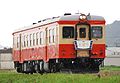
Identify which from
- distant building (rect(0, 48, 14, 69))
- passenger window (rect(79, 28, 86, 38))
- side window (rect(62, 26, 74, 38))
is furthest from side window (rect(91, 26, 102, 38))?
distant building (rect(0, 48, 14, 69))

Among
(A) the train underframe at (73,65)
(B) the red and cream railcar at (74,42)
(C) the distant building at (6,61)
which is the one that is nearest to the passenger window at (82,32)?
(B) the red and cream railcar at (74,42)

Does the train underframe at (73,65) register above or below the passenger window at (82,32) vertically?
below

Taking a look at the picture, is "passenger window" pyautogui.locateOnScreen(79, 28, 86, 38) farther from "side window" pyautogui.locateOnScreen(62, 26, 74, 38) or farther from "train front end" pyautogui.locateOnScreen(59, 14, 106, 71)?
"side window" pyautogui.locateOnScreen(62, 26, 74, 38)

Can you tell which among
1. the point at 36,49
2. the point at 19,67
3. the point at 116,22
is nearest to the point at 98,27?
the point at 36,49

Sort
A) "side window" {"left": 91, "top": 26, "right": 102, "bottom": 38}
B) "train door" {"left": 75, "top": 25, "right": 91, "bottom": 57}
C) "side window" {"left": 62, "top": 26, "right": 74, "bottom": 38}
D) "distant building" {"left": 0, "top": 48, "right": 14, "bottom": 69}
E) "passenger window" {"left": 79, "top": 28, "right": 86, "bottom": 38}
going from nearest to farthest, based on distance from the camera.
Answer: "train door" {"left": 75, "top": 25, "right": 91, "bottom": 57}, "side window" {"left": 62, "top": 26, "right": 74, "bottom": 38}, "passenger window" {"left": 79, "top": 28, "right": 86, "bottom": 38}, "side window" {"left": 91, "top": 26, "right": 102, "bottom": 38}, "distant building" {"left": 0, "top": 48, "right": 14, "bottom": 69}

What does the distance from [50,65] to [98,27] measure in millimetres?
3692

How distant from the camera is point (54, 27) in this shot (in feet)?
97.6

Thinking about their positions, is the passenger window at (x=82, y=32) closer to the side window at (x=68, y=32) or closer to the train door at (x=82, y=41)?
the train door at (x=82, y=41)

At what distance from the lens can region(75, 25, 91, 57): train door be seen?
28953mm

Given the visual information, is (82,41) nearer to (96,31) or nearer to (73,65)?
(96,31)

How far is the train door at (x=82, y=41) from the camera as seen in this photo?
2895 cm

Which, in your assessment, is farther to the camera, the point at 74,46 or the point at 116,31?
the point at 116,31

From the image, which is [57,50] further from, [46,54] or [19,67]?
[19,67]

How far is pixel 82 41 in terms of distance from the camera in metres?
29.0
